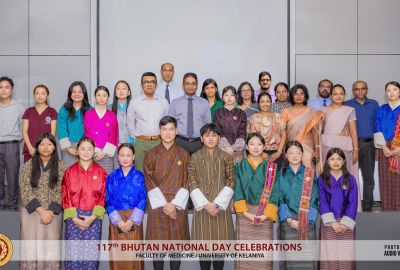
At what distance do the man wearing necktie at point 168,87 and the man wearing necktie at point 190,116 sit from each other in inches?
22.8

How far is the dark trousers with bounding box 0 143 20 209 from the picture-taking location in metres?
4.75

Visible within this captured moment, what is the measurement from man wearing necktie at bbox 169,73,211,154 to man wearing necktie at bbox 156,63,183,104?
0.58m

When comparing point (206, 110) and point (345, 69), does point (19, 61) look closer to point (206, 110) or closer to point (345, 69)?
point (206, 110)

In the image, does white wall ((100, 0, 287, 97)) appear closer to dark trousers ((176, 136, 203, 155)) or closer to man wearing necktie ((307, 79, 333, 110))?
man wearing necktie ((307, 79, 333, 110))

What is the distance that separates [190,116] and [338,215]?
1.58m

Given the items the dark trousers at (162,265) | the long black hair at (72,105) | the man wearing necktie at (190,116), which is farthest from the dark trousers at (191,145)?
the dark trousers at (162,265)

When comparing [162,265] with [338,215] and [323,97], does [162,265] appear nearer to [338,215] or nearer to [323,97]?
[338,215]

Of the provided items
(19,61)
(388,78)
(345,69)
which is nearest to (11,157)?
A: (19,61)

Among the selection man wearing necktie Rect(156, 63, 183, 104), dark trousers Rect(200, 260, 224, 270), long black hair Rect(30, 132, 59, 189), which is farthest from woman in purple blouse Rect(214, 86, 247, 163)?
long black hair Rect(30, 132, 59, 189)

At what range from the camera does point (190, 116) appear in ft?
15.3

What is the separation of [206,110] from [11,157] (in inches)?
71.8

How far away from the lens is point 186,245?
12.8 feet

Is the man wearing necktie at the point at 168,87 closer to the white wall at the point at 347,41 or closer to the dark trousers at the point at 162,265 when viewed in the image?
the white wall at the point at 347,41

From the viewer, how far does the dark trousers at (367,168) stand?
16.7 feet
